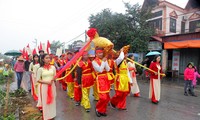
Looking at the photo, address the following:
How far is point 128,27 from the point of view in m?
15.6

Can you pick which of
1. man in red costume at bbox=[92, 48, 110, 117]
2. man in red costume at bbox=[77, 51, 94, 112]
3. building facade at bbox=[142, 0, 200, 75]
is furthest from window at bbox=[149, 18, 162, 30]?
man in red costume at bbox=[92, 48, 110, 117]

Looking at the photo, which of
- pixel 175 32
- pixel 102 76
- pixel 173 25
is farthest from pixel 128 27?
pixel 102 76

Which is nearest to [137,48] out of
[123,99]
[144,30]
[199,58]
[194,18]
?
[144,30]

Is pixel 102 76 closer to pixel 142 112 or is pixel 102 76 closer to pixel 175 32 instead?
pixel 142 112

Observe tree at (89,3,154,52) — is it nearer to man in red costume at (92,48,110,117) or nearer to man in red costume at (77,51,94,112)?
man in red costume at (77,51,94,112)

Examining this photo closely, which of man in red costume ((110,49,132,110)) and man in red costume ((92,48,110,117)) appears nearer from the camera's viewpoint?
man in red costume ((92,48,110,117))

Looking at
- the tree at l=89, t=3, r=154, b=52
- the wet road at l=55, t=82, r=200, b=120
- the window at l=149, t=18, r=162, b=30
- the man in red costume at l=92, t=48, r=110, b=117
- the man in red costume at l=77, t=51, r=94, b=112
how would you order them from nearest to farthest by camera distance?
the man in red costume at l=92, t=48, r=110, b=117
the wet road at l=55, t=82, r=200, b=120
the man in red costume at l=77, t=51, r=94, b=112
the tree at l=89, t=3, r=154, b=52
the window at l=149, t=18, r=162, b=30

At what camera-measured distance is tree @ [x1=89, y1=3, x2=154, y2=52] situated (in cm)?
1526

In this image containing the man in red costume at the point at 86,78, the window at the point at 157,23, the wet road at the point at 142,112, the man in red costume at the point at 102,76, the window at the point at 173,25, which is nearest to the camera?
the man in red costume at the point at 102,76

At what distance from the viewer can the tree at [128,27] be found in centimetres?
1526

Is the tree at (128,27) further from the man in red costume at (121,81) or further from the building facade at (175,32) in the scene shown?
the man in red costume at (121,81)

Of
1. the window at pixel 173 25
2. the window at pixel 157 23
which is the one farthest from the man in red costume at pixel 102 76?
the window at pixel 173 25

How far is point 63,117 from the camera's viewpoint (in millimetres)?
5145

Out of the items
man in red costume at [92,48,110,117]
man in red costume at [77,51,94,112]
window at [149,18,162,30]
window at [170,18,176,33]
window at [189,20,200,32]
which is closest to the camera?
man in red costume at [92,48,110,117]
